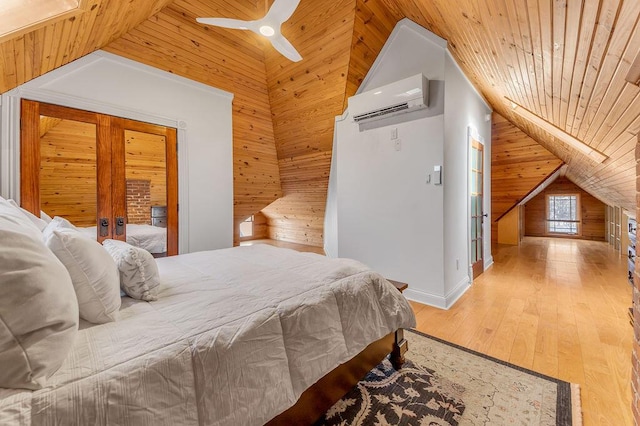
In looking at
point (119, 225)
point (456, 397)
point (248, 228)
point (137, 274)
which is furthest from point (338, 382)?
point (248, 228)

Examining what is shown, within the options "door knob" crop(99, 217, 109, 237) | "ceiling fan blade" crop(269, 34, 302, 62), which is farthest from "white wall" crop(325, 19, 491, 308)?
"door knob" crop(99, 217, 109, 237)

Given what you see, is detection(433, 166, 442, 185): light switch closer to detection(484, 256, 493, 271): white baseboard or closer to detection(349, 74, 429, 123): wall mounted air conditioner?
detection(349, 74, 429, 123): wall mounted air conditioner

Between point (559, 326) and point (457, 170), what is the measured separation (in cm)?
171

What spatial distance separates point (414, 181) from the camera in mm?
2926

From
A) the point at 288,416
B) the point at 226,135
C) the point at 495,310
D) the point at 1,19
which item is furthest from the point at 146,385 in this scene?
the point at 226,135

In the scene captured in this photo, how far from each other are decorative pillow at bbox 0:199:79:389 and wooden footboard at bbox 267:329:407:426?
0.76 metres

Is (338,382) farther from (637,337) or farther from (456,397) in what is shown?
(637,337)

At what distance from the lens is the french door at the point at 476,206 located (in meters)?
3.66

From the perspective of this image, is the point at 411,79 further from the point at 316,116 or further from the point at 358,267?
the point at 358,267

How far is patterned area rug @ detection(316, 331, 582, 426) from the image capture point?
1.39 metres

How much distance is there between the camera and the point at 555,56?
5.00 feet

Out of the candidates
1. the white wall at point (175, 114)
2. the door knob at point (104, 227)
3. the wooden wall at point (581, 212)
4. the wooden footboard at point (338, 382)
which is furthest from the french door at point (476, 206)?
the wooden wall at point (581, 212)

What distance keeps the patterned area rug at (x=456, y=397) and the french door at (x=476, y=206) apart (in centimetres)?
214

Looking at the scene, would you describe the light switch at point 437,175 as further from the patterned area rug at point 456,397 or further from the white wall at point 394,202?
the patterned area rug at point 456,397
